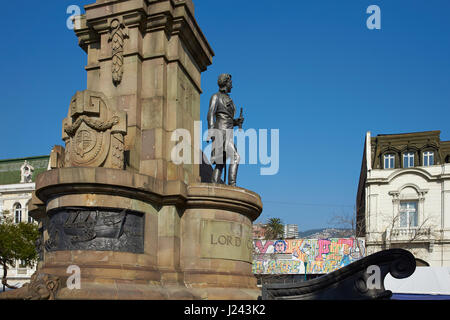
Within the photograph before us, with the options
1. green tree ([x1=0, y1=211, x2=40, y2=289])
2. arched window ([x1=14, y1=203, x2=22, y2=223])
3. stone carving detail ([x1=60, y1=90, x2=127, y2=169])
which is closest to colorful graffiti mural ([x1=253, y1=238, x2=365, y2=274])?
green tree ([x1=0, y1=211, x2=40, y2=289])

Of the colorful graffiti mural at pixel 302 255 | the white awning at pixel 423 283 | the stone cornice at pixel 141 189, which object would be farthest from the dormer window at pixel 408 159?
the stone cornice at pixel 141 189

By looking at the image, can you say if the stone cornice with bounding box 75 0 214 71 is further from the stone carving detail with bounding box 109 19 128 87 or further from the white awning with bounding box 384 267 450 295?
the white awning with bounding box 384 267 450 295

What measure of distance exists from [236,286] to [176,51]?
6054 millimetres

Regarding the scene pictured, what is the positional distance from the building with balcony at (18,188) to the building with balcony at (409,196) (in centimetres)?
3541

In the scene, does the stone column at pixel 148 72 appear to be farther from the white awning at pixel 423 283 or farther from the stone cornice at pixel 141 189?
the white awning at pixel 423 283

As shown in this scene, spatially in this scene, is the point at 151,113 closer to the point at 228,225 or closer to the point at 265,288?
the point at 228,225

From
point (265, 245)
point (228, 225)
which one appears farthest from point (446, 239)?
point (228, 225)

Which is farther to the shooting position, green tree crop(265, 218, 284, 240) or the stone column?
green tree crop(265, 218, 284, 240)

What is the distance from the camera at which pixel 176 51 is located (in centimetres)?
1380

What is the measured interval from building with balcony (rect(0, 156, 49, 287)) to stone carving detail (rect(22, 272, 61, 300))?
49.7m

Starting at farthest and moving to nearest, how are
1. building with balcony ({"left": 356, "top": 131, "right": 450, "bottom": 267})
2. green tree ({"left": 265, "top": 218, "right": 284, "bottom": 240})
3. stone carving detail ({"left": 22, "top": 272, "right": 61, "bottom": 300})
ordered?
green tree ({"left": 265, "top": 218, "right": 284, "bottom": 240}), building with balcony ({"left": 356, "top": 131, "right": 450, "bottom": 267}), stone carving detail ({"left": 22, "top": 272, "right": 61, "bottom": 300})

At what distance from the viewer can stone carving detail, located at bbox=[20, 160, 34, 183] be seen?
63.1 meters
